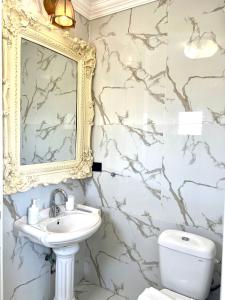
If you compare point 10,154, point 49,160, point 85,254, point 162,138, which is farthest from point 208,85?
point 85,254

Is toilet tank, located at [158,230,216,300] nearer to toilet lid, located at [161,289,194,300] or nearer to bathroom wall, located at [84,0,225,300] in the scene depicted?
Result: toilet lid, located at [161,289,194,300]

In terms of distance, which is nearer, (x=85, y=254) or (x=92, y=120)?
(x=92, y=120)

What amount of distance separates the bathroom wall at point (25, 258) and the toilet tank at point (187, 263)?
897mm

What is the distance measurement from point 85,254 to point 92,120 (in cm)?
127

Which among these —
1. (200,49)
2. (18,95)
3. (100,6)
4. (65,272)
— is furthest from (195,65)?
(65,272)

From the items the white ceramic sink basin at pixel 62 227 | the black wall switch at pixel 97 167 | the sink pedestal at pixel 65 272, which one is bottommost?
the sink pedestal at pixel 65 272

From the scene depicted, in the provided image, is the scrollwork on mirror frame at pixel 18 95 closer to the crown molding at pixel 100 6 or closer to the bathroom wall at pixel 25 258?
the bathroom wall at pixel 25 258

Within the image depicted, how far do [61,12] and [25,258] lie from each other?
66.5 inches

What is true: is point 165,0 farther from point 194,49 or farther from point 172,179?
point 172,179

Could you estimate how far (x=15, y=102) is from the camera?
4.80ft

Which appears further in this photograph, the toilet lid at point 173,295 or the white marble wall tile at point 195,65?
the white marble wall tile at point 195,65

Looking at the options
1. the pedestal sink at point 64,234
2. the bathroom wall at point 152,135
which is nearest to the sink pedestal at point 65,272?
the pedestal sink at point 64,234

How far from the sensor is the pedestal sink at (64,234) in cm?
143

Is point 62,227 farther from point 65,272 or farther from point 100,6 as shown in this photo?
point 100,6
